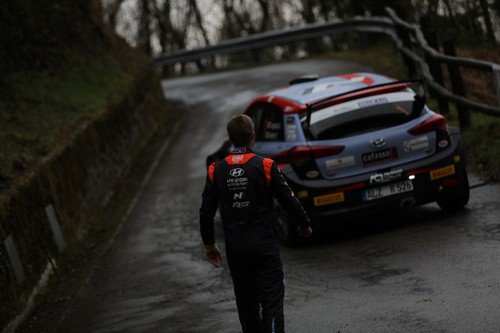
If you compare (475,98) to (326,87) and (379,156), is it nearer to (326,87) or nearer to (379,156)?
(326,87)

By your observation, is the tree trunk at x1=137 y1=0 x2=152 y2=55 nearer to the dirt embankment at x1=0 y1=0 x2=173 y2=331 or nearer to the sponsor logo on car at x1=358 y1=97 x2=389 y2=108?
the dirt embankment at x1=0 y1=0 x2=173 y2=331

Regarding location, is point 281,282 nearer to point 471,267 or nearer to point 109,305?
point 471,267

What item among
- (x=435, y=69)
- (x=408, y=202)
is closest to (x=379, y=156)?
(x=408, y=202)

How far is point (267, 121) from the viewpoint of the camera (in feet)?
38.7

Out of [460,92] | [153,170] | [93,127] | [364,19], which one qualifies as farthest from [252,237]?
[364,19]

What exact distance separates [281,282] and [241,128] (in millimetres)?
1068

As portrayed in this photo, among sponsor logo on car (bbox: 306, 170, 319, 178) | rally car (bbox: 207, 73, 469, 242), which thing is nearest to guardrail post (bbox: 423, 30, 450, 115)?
rally car (bbox: 207, 73, 469, 242)

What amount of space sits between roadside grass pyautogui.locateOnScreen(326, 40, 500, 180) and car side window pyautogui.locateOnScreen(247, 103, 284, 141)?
2.95 meters

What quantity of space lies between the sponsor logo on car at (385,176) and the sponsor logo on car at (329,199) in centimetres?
36

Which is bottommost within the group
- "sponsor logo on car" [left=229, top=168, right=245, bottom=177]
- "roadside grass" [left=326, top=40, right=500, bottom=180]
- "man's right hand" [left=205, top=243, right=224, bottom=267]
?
"roadside grass" [left=326, top=40, right=500, bottom=180]

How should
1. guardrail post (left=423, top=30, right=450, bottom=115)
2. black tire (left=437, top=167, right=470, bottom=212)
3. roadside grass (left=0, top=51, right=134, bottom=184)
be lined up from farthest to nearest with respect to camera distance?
guardrail post (left=423, top=30, right=450, bottom=115)
roadside grass (left=0, top=51, right=134, bottom=184)
black tire (left=437, top=167, right=470, bottom=212)

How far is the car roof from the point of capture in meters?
11.1

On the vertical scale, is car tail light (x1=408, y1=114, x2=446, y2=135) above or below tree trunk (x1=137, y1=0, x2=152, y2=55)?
below

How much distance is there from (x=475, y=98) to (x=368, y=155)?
7.30m
